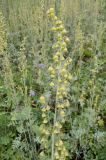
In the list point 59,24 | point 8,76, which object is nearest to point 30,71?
point 8,76

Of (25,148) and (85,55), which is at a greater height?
(85,55)

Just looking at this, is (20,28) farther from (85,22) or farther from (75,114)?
(75,114)

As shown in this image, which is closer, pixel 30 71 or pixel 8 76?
pixel 8 76

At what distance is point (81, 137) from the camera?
2.68m

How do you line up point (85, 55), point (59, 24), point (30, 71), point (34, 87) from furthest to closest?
point (85, 55) → point (30, 71) → point (34, 87) → point (59, 24)

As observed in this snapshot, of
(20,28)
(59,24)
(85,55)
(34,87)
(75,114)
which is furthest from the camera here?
(20,28)

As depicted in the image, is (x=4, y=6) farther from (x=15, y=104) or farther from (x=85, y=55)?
(x=15, y=104)

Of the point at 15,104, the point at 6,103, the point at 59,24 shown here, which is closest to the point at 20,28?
the point at 6,103

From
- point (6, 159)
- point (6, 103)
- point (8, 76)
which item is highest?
point (8, 76)

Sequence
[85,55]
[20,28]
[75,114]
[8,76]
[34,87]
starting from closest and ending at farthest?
[8,76], [75,114], [34,87], [85,55], [20,28]

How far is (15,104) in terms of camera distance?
2.65 m

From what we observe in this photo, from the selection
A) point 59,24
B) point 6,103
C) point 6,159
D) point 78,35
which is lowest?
point 6,159

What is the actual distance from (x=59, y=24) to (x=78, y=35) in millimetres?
1752

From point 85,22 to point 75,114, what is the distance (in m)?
2.35
